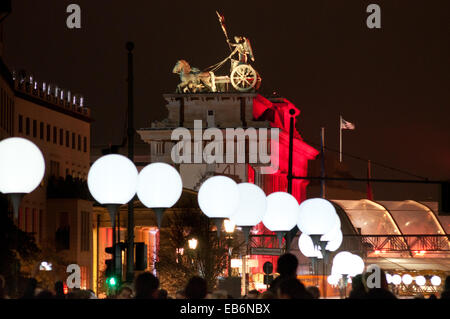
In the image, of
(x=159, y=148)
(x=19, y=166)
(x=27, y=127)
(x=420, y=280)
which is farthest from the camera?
(x=159, y=148)

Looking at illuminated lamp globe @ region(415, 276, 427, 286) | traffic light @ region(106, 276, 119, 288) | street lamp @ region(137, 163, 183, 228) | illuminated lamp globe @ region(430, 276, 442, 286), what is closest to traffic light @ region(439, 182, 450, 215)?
traffic light @ region(106, 276, 119, 288)

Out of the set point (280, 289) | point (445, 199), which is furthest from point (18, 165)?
point (445, 199)

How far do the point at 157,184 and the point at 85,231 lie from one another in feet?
191

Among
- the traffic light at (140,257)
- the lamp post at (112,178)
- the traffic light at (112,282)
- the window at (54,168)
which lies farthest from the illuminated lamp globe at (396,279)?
the lamp post at (112,178)

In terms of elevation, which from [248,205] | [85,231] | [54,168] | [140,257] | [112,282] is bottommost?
[112,282]

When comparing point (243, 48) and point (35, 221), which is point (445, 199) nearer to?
point (35, 221)

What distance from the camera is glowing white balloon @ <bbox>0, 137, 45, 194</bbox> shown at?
572 inches

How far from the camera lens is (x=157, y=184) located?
16.8 meters

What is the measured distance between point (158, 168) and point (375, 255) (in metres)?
58.1

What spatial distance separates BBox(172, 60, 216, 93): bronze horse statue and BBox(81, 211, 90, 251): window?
35.3m

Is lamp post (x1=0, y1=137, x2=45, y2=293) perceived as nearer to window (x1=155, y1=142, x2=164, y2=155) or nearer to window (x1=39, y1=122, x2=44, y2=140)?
window (x1=39, y1=122, x2=44, y2=140)

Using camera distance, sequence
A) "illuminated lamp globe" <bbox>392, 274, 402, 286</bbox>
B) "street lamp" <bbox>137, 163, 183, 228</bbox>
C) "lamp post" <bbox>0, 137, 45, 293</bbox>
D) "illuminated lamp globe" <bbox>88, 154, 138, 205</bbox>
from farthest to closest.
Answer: "illuminated lamp globe" <bbox>392, 274, 402, 286</bbox>
"street lamp" <bbox>137, 163, 183, 228</bbox>
"illuminated lamp globe" <bbox>88, 154, 138, 205</bbox>
"lamp post" <bbox>0, 137, 45, 293</bbox>

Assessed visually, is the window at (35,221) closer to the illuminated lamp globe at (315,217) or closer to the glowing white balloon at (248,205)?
the illuminated lamp globe at (315,217)

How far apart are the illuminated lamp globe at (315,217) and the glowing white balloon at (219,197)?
4749 mm
